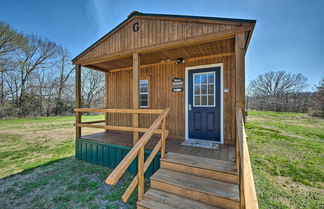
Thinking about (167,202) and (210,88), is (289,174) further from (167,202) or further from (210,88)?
(167,202)

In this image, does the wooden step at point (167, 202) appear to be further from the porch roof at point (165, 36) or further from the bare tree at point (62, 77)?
the bare tree at point (62, 77)

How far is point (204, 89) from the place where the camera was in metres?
3.92

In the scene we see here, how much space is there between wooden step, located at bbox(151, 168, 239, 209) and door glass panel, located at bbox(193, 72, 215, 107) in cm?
227

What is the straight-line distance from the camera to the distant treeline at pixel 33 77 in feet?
43.4

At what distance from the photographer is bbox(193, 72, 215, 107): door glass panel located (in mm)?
3832

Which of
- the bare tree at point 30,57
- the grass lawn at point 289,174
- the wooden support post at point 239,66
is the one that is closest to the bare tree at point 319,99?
the grass lawn at point 289,174

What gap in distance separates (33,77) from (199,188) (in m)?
22.1

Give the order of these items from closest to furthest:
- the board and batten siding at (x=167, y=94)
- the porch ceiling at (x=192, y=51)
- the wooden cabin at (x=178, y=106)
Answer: the wooden cabin at (x=178, y=106) → the porch ceiling at (x=192, y=51) → the board and batten siding at (x=167, y=94)

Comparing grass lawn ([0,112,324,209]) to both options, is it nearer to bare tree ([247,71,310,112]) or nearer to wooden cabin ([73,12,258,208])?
wooden cabin ([73,12,258,208])

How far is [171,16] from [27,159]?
19.9 ft

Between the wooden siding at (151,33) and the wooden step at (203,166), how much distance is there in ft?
7.85

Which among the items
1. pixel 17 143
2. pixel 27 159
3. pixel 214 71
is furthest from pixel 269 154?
pixel 17 143

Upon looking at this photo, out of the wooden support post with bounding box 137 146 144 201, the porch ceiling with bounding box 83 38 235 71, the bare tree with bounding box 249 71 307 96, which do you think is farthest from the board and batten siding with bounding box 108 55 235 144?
the bare tree with bounding box 249 71 307 96

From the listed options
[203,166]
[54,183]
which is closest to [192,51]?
[203,166]
